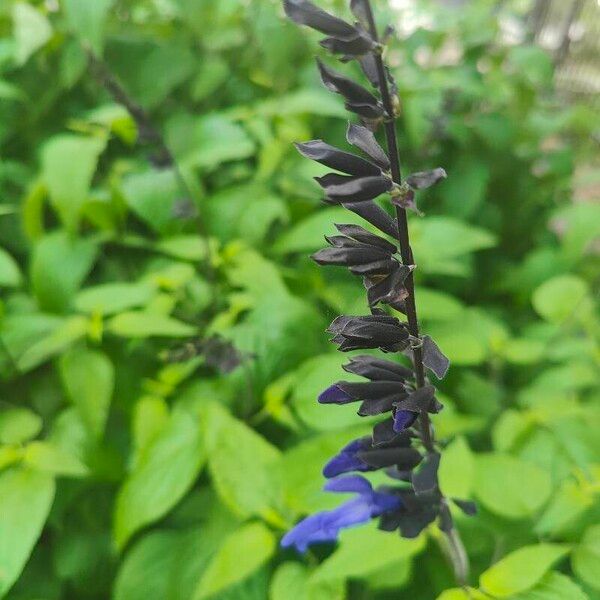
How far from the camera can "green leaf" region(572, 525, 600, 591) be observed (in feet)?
1.83

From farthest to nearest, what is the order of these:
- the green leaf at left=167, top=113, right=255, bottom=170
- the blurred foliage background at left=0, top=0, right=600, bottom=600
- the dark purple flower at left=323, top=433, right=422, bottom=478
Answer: the green leaf at left=167, top=113, right=255, bottom=170 → the blurred foliage background at left=0, top=0, right=600, bottom=600 → the dark purple flower at left=323, top=433, right=422, bottom=478

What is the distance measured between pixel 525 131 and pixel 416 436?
1.17 meters

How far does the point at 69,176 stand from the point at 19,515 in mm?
528

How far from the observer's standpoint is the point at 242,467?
67 cm

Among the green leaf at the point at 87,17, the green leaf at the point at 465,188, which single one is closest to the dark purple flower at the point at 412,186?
the green leaf at the point at 87,17

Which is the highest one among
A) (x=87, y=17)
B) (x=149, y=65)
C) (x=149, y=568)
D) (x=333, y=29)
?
(x=333, y=29)

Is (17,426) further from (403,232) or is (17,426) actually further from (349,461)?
(403,232)


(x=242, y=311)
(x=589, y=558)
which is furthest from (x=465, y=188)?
(x=589, y=558)

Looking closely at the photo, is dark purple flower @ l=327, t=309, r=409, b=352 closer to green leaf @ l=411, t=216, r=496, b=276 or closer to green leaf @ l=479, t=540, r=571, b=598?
green leaf @ l=479, t=540, r=571, b=598

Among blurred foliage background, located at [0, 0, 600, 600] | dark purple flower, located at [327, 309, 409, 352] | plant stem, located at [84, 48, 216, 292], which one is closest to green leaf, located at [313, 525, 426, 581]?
blurred foliage background, located at [0, 0, 600, 600]

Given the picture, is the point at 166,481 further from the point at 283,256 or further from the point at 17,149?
the point at 17,149

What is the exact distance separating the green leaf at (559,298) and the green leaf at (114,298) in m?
0.61

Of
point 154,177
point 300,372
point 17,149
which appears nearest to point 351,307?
point 300,372

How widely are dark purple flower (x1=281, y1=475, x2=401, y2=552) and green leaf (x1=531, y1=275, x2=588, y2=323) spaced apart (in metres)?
0.61
